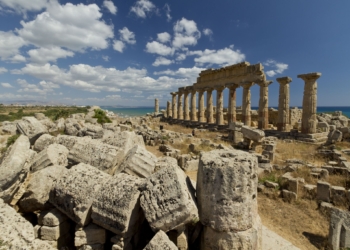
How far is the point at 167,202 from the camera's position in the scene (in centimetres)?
353

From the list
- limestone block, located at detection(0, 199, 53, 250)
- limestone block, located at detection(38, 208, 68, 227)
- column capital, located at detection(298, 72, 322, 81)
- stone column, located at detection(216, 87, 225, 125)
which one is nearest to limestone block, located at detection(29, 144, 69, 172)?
limestone block, located at detection(38, 208, 68, 227)

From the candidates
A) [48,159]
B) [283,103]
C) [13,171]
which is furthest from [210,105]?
[13,171]

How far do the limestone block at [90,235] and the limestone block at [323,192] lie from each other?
20.2 feet

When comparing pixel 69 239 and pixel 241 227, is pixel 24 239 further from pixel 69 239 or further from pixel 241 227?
pixel 241 227

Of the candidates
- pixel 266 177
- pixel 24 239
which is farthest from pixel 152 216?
pixel 266 177

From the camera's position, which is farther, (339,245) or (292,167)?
(292,167)

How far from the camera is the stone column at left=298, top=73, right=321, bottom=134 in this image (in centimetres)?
1670

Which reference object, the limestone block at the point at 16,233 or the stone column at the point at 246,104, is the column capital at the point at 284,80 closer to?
the stone column at the point at 246,104

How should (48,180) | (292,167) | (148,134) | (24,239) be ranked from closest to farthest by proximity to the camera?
(24,239), (48,180), (292,167), (148,134)

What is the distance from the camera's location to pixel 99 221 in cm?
378

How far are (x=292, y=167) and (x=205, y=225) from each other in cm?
657

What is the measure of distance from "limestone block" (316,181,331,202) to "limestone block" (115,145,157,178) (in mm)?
5120

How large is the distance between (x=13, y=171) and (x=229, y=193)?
4104 mm

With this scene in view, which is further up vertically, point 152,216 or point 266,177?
point 152,216
